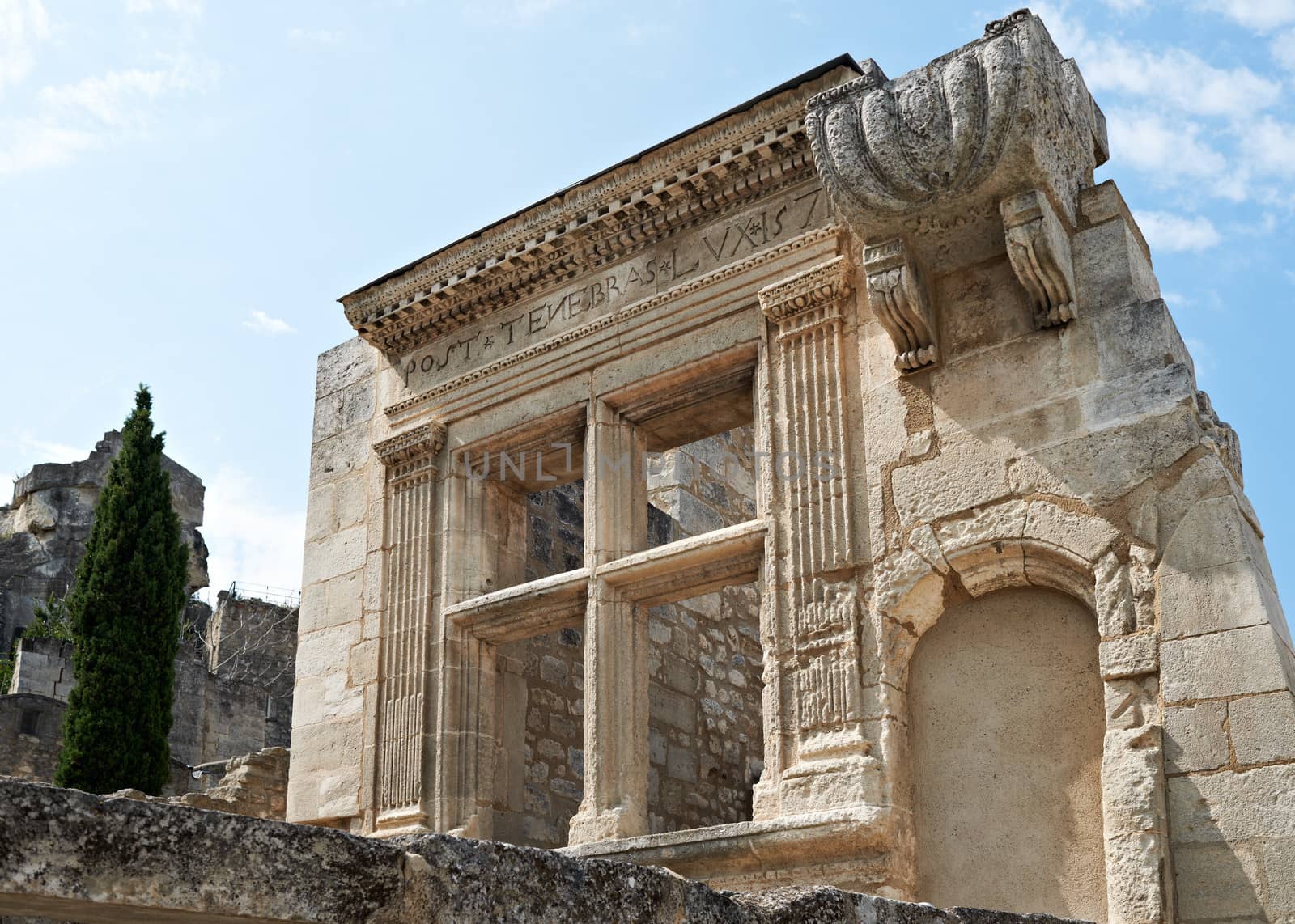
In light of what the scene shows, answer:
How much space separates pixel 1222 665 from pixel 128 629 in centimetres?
1283

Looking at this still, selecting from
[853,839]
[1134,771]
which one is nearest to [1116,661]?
[1134,771]

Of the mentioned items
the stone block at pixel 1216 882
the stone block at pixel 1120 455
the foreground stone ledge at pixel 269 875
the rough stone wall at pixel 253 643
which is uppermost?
the rough stone wall at pixel 253 643

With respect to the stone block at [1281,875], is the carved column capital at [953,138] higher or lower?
higher

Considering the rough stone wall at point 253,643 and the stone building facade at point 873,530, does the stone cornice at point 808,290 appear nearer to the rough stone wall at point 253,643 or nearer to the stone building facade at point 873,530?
the stone building facade at point 873,530

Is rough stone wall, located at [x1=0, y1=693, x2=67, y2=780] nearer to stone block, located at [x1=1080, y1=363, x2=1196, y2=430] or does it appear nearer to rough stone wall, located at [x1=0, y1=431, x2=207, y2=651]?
rough stone wall, located at [x1=0, y1=431, x2=207, y2=651]

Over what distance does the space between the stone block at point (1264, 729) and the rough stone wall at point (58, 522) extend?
2706 cm

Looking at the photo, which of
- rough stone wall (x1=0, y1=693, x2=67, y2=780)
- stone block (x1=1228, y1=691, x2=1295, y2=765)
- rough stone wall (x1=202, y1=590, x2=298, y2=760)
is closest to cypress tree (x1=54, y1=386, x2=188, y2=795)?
rough stone wall (x1=0, y1=693, x2=67, y2=780)

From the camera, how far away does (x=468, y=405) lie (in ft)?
25.2

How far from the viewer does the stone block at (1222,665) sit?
16.0 feet

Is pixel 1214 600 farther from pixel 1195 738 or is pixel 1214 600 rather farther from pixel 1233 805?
pixel 1233 805

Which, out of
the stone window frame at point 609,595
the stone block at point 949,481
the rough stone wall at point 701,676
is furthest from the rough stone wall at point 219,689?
the stone block at point 949,481

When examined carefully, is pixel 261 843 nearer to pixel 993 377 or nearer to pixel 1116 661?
pixel 1116 661

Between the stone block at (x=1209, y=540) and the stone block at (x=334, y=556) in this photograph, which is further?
the stone block at (x=334, y=556)

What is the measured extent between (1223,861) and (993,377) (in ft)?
6.63
